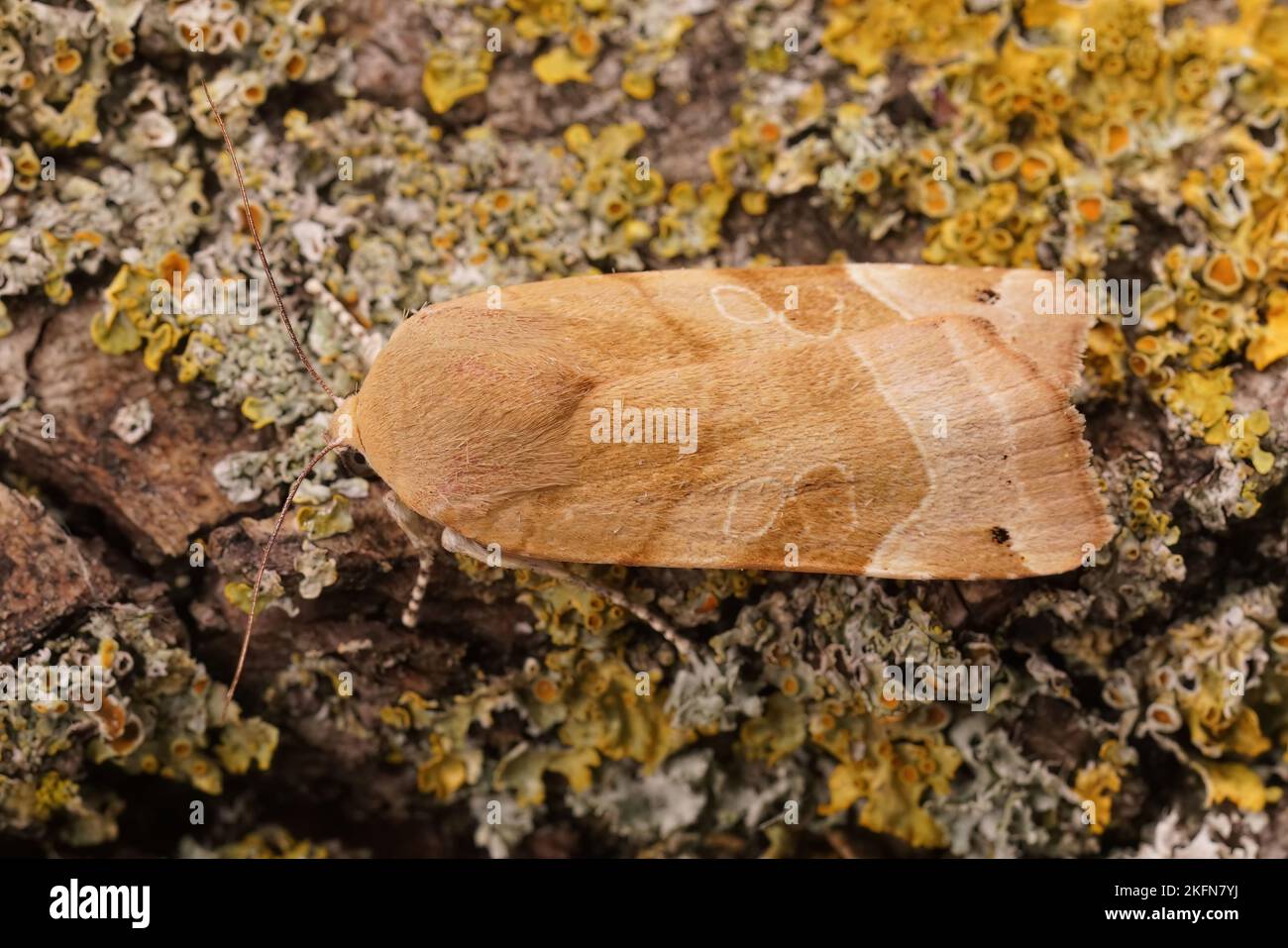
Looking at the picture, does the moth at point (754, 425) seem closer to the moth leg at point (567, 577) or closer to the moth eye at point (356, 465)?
the moth leg at point (567, 577)

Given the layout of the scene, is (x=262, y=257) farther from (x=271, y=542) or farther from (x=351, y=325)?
(x=271, y=542)

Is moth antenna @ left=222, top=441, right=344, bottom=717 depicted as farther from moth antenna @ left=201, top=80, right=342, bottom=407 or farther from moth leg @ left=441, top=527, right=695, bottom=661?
moth leg @ left=441, top=527, right=695, bottom=661

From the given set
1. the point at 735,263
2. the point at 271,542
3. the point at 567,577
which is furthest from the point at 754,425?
the point at 271,542

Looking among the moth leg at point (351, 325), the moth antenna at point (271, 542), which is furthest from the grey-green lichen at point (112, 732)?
the moth leg at point (351, 325)

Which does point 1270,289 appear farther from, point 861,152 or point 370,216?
point 370,216

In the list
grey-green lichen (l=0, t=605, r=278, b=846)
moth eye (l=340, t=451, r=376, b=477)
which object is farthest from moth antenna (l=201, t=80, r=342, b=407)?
grey-green lichen (l=0, t=605, r=278, b=846)

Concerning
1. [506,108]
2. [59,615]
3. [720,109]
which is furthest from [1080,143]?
[59,615]

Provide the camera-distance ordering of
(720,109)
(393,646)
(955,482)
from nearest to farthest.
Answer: (955,482), (393,646), (720,109)

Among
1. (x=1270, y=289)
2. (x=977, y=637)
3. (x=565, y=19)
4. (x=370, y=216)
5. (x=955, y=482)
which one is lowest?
(x=977, y=637)
